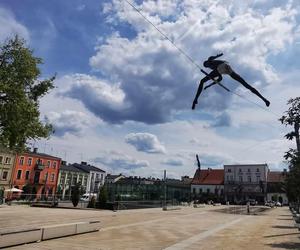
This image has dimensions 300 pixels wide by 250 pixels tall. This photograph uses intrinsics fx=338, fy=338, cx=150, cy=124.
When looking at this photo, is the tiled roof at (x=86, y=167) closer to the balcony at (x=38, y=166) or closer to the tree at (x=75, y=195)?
the balcony at (x=38, y=166)

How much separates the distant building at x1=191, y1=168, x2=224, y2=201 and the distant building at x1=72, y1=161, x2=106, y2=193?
3350cm

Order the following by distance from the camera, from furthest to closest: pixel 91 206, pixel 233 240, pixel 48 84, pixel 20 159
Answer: pixel 20 159
pixel 91 206
pixel 48 84
pixel 233 240

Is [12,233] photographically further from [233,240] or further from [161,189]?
[161,189]

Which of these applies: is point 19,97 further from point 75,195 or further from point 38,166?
point 38,166

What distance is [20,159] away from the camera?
75.1 m

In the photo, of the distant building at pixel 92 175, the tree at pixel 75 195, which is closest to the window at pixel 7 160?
the distant building at pixel 92 175

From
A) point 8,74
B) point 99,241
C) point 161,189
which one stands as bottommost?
point 99,241

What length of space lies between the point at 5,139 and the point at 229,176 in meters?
106

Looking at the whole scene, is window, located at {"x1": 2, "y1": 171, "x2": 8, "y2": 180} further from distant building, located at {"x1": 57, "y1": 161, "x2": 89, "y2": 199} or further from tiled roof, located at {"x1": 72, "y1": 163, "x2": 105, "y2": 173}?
tiled roof, located at {"x1": 72, "y1": 163, "x2": 105, "y2": 173}

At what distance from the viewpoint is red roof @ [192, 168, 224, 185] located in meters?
122

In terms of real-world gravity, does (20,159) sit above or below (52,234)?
above

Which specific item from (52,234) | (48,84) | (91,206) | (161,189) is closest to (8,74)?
(48,84)

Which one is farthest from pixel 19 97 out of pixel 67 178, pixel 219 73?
pixel 67 178

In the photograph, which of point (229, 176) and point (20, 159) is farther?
point (229, 176)
